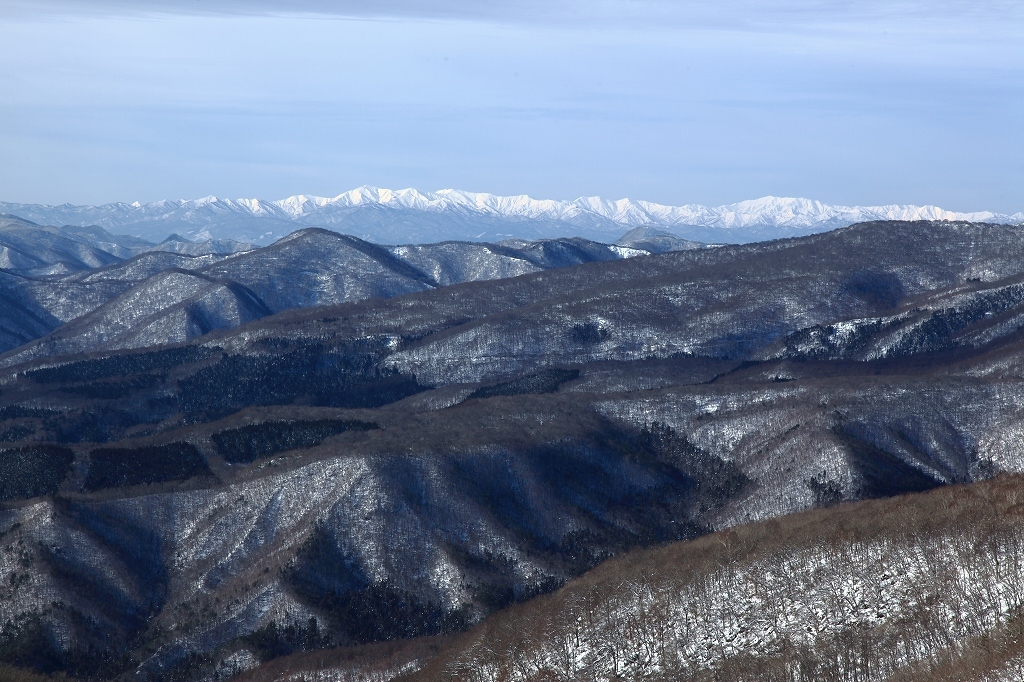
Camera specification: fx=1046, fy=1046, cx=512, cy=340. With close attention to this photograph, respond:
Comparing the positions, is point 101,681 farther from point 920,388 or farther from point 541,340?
point 541,340

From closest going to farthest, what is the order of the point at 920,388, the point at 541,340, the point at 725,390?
the point at 920,388 < the point at 725,390 < the point at 541,340

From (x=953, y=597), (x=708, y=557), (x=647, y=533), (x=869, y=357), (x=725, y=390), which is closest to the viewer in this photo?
(x=953, y=597)

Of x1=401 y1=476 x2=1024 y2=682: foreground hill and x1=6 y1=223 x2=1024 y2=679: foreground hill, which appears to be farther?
x1=6 y1=223 x2=1024 y2=679: foreground hill

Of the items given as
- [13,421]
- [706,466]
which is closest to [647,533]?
[706,466]

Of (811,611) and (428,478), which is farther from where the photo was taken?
(428,478)

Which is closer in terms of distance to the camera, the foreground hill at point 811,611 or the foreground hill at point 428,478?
the foreground hill at point 811,611

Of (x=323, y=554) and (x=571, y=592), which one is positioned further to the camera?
(x=323, y=554)

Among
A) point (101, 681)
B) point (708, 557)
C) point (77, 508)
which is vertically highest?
point (708, 557)

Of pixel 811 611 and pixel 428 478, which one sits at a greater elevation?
pixel 811 611
